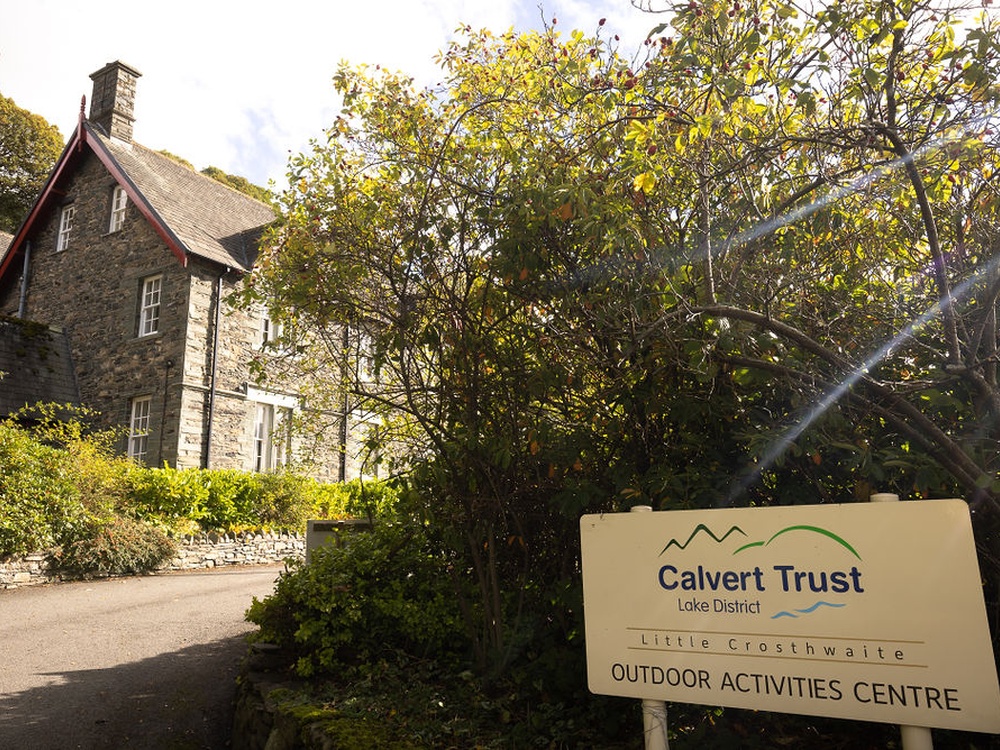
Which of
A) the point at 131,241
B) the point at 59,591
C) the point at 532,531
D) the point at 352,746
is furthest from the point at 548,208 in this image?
the point at 131,241

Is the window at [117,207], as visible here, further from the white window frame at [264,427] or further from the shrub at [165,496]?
the shrub at [165,496]

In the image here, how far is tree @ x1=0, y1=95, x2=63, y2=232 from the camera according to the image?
32.7 meters

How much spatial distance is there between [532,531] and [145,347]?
15202 mm

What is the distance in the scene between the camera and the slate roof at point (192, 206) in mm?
17562

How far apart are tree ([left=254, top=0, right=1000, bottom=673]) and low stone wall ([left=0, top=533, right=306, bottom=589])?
7.98 meters

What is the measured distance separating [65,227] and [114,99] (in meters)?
3.71

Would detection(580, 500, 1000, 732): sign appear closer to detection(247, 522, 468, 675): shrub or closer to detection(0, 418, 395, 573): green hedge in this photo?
detection(247, 522, 468, 675): shrub

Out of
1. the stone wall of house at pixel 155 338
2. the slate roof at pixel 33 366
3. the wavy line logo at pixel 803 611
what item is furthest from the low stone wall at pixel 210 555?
the wavy line logo at pixel 803 611

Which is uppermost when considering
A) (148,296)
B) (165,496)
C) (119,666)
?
(148,296)

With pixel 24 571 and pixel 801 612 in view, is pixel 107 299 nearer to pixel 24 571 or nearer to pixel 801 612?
pixel 24 571

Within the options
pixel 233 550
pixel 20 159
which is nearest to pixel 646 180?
pixel 233 550

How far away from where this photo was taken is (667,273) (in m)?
3.92

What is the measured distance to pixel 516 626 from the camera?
437 centimetres

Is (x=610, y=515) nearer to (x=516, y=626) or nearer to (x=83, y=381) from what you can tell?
(x=516, y=626)
